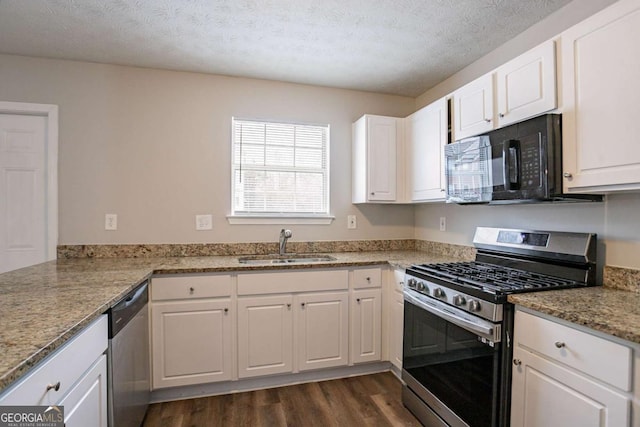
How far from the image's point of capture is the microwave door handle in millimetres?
1624

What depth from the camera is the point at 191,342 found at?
2094mm

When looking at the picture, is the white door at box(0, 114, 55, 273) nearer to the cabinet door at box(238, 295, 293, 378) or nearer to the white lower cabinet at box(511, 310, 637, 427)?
the cabinet door at box(238, 295, 293, 378)

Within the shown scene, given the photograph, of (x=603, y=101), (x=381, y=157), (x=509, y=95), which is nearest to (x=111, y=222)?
(x=381, y=157)

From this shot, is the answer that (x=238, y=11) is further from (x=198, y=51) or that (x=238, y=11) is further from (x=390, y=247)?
(x=390, y=247)

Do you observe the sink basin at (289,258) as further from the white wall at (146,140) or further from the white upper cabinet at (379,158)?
the white upper cabinet at (379,158)

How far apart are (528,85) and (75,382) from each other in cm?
232

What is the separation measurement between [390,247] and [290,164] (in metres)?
1.23

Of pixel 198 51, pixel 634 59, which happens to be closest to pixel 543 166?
pixel 634 59

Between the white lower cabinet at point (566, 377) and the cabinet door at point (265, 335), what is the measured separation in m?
1.38

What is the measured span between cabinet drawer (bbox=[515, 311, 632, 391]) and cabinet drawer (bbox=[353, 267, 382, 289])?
1.13 metres

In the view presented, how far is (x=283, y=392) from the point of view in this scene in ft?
7.27

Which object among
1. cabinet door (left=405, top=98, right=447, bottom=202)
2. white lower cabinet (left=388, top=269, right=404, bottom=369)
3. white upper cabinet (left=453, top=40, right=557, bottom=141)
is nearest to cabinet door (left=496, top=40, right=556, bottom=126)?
white upper cabinet (left=453, top=40, right=557, bottom=141)

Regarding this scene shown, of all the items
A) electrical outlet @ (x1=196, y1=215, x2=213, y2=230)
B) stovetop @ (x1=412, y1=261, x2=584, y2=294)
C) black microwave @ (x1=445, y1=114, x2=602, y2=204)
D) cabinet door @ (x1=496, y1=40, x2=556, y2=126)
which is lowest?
Answer: stovetop @ (x1=412, y1=261, x2=584, y2=294)

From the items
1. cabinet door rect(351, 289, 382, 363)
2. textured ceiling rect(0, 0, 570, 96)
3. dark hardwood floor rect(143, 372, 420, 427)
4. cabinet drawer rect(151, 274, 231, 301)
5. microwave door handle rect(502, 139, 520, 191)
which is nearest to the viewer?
microwave door handle rect(502, 139, 520, 191)
